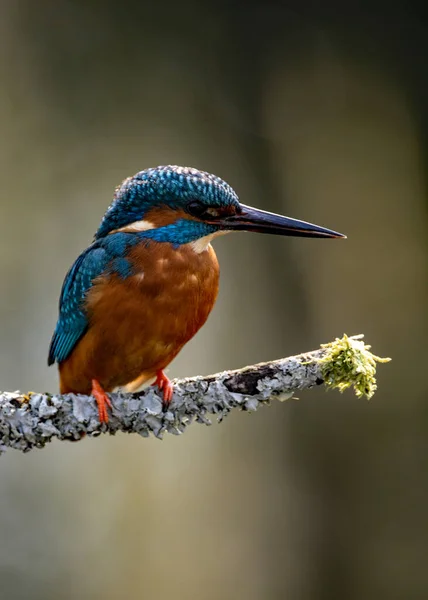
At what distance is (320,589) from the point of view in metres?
3.76

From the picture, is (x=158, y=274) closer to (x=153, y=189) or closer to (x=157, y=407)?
(x=153, y=189)

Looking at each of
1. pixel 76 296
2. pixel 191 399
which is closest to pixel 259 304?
pixel 76 296

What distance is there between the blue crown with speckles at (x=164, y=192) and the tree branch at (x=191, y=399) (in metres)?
0.45

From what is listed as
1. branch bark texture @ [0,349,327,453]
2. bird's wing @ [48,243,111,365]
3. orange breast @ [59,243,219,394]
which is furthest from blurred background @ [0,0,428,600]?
branch bark texture @ [0,349,327,453]

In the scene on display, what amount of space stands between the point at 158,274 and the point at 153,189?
0.21 meters

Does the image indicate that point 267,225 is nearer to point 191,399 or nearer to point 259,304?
point 191,399

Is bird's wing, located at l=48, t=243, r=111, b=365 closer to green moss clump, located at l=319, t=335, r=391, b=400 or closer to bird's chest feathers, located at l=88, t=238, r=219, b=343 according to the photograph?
bird's chest feathers, located at l=88, t=238, r=219, b=343

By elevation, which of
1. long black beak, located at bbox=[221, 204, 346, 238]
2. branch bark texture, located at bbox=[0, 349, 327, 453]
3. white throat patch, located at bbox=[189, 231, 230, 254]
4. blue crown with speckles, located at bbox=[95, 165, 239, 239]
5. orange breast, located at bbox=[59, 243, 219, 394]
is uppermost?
blue crown with speckles, located at bbox=[95, 165, 239, 239]

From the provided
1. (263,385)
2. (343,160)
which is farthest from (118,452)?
(263,385)

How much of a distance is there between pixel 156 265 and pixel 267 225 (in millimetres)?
284

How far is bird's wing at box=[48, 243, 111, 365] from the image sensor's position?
6.06 feet

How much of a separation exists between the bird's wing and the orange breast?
0.03 metres

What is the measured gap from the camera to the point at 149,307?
5.82 feet

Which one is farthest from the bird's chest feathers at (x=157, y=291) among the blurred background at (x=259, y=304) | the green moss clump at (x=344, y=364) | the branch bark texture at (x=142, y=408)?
the blurred background at (x=259, y=304)
